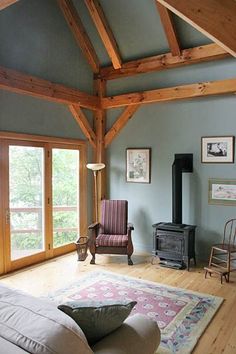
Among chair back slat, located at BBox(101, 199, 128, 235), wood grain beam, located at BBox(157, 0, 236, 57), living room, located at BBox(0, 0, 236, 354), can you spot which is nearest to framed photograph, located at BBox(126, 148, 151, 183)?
living room, located at BBox(0, 0, 236, 354)

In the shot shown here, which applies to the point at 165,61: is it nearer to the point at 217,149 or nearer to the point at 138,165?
the point at 217,149

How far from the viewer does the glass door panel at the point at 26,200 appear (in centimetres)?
460

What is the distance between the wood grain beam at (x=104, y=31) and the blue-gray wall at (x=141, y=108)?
110 mm

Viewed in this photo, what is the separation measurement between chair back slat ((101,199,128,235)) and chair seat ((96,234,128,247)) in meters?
0.31

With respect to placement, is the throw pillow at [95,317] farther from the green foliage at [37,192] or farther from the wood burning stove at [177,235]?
the green foliage at [37,192]

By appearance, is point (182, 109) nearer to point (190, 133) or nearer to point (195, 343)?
point (190, 133)

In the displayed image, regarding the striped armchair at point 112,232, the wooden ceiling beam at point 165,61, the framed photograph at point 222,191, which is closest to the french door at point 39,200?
the striped armchair at point 112,232

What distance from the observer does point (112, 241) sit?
4828mm

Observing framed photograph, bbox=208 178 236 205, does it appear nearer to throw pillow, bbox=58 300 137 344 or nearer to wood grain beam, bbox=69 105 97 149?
wood grain beam, bbox=69 105 97 149

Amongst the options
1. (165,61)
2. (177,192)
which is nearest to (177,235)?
(177,192)

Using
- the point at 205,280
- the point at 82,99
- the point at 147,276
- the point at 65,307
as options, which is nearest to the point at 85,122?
the point at 82,99

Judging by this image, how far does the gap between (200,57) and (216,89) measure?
64 centimetres

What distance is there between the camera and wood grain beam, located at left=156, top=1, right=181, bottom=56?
4477mm

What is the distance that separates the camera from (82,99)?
18.2ft
